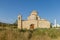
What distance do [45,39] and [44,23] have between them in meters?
33.6

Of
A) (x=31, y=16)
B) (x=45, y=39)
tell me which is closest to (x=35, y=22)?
(x=31, y=16)

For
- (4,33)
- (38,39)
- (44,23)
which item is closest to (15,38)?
(4,33)

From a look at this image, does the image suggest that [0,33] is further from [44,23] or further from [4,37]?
[44,23]

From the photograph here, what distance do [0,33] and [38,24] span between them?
37267 millimetres

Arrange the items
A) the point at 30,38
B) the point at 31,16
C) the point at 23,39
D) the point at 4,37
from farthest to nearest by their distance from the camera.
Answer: the point at 31,16 < the point at 30,38 < the point at 23,39 < the point at 4,37

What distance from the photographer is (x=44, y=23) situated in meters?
46.0

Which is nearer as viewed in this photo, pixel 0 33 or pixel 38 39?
pixel 0 33

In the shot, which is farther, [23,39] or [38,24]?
[38,24]

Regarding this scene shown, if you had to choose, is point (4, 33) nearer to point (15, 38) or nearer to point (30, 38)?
point (15, 38)

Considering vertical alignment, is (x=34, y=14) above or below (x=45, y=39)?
above

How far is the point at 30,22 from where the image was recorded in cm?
4816

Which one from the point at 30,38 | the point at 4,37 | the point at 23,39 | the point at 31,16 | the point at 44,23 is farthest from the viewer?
the point at 31,16

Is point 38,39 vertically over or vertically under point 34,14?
under

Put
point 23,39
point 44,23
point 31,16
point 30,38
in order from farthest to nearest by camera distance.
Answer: point 31,16, point 44,23, point 30,38, point 23,39
